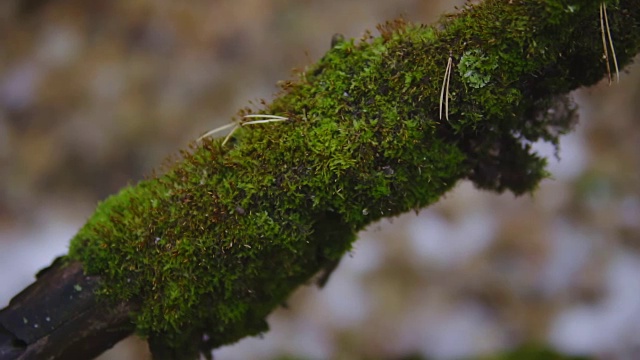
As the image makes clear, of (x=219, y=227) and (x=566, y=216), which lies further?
(x=566, y=216)

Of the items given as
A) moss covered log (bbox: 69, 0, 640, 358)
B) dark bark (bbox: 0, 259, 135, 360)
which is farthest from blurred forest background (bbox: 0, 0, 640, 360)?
dark bark (bbox: 0, 259, 135, 360)

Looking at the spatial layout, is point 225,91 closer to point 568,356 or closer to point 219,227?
point 568,356

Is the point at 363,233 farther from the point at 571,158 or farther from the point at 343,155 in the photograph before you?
the point at 343,155

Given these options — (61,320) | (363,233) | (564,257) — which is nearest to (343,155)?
(61,320)

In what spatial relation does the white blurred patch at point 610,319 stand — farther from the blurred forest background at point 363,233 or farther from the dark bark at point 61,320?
the dark bark at point 61,320

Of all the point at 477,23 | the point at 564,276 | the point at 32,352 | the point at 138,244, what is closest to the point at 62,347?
the point at 32,352

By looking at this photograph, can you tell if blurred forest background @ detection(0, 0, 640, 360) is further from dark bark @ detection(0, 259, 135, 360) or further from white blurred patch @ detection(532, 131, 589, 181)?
dark bark @ detection(0, 259, 135, 360)
